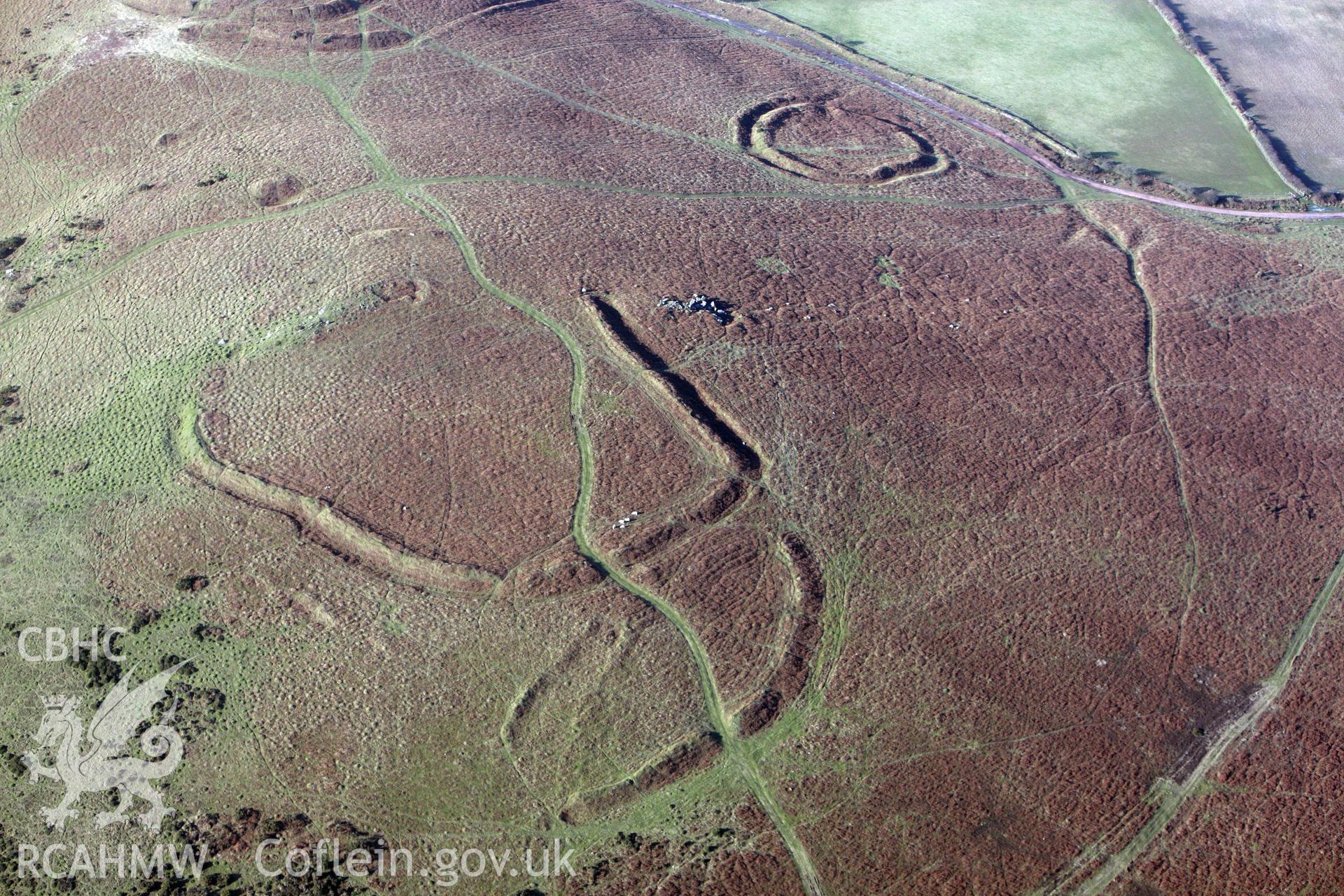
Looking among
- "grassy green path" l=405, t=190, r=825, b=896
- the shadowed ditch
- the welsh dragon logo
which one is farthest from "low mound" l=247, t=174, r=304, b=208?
the welsh dragon logo

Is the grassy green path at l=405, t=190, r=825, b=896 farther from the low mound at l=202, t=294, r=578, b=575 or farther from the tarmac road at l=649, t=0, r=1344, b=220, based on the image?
the tarmac road at l=649, t=0, r=1344, b=220

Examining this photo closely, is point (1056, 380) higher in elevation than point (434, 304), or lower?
lower

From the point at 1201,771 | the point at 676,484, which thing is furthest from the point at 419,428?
the point at 1201,771

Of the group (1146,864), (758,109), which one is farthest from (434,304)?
(1146,864)

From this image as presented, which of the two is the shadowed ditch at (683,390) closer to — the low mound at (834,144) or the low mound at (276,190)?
the low mound at (276,190)

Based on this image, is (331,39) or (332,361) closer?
(332,361)

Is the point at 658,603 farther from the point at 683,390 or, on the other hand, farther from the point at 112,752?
the point at 112,752

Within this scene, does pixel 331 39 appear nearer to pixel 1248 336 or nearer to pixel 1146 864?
pixel 1248 336
